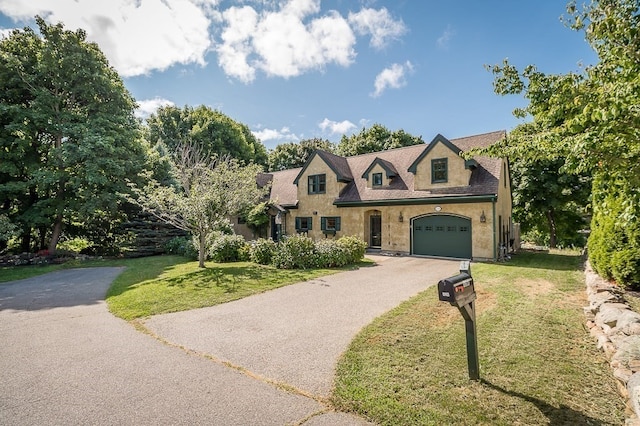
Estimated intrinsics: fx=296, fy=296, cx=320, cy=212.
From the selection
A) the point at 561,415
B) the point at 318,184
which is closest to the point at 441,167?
the point at 318,184

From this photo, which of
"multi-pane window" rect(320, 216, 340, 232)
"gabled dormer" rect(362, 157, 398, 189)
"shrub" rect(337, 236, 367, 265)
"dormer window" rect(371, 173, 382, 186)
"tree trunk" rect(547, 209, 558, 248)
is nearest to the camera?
"shrub" rect(337, 236, 367, 265)

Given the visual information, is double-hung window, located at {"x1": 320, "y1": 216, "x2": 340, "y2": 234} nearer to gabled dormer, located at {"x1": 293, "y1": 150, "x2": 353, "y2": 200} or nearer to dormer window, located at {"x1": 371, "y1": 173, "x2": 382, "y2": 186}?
gabled dormer, located at {"x1": 293, "y1": 150, "x2": 353, "y2": 200}

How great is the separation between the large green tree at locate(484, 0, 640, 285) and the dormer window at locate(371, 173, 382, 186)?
12913 millimetres

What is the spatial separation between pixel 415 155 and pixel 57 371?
19.7 meters

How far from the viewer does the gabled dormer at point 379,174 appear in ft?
62.4

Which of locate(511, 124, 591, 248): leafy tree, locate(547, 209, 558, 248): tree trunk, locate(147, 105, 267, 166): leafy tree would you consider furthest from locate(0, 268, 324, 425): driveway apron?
locate(147, 105, 267, 166): leafy tree

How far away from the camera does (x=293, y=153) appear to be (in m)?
40.7

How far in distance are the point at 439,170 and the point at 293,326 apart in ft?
44.3

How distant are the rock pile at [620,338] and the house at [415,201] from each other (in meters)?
8.52

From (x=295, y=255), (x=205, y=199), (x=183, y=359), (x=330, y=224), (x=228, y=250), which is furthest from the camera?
(x=330, y=224)

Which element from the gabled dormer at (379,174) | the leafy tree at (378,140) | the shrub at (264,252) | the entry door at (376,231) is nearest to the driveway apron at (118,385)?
the shrub at (264,252)

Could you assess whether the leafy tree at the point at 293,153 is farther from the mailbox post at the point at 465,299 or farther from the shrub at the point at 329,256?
the mailbox post at the point at 465,299

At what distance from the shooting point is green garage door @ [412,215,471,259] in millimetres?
15547

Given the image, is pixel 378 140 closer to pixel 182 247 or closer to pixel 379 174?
pixel 379 174
